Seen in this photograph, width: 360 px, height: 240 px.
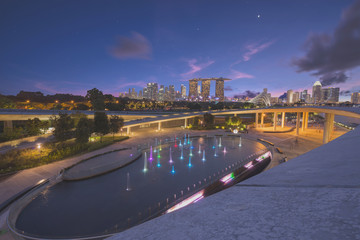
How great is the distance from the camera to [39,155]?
17.0 metres

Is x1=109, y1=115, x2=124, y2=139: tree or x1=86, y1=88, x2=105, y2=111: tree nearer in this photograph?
x1=109, y1=115, x2=124, y2=139: tree

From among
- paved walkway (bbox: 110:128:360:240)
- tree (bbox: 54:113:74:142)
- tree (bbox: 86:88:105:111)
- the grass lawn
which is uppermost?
tree (bbox: 86:88:105:111)

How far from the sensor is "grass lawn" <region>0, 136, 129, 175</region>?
14.7 m

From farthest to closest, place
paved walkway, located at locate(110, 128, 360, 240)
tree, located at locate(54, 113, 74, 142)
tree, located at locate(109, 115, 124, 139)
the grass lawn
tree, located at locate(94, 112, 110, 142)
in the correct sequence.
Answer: tree, located at locate(109, 115, 124, 139) < tree, located at locate(94, 112, 110, 142) < tree, located at locate(54, 113, 74, 142) < the grass lawn < paved walkway, located at locate(110, 128, 360, 240)

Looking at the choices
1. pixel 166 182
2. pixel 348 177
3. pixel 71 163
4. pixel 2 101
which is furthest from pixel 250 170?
pixel 2 101

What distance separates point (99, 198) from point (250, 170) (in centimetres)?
1252

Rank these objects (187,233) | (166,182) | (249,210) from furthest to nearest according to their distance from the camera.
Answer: (166,182) < (249,210) < (187,233)

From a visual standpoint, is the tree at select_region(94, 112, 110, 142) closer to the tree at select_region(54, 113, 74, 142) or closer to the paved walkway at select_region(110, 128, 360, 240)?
the tree at select_region(54, 113, 74, 142)

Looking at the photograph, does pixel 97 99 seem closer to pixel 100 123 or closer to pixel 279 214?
pixel 100 123

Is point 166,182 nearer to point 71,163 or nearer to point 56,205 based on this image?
point 56,205

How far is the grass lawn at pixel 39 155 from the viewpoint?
1471cm

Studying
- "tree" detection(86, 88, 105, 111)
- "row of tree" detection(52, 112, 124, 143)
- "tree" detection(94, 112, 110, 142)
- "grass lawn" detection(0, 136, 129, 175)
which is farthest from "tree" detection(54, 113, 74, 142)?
"tree" detection(86, 88, 105, 111)

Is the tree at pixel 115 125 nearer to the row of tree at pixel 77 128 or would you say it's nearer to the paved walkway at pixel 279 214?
the row of tree at pixel 77 128

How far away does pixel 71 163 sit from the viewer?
16.3 meters
